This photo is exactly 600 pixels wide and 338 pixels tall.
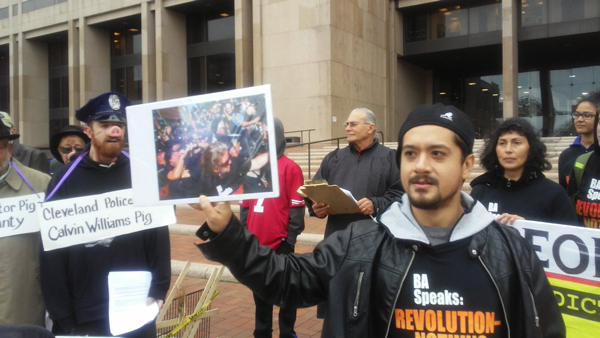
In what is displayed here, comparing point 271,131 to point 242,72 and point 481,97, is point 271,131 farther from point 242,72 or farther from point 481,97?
point 481,97

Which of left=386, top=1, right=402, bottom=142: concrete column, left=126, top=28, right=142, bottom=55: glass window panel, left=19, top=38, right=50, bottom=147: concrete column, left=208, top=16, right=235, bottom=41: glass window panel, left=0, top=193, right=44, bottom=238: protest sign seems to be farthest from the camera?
left=19, top=38, right=50, bottom=147: concrete column

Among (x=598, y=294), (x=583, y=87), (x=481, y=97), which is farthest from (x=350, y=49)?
(x=598, y=294)

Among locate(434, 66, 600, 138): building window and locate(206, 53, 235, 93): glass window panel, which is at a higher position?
locate(206, 53, 235, 93): glass window panel

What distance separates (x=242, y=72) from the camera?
22.1 m

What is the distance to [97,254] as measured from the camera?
2.66 meters

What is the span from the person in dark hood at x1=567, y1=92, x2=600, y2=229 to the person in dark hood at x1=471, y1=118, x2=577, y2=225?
60 centimetres

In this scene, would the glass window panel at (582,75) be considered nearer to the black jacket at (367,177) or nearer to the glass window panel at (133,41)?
the glass window panel at (133,41)

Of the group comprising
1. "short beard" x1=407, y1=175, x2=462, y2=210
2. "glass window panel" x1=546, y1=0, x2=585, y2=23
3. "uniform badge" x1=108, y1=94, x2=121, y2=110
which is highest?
"glass window panel" x1=546, y1=0, x2=585, y2=23

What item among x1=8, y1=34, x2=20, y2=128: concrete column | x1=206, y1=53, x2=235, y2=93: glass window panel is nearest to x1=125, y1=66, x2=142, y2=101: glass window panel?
x1=206, y1=53, x2=235, y2=93: glass window panel

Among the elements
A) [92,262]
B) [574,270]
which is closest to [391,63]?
[574,270]

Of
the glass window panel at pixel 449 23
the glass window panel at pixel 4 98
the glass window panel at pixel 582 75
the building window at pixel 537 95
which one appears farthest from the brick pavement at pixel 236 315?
the glass window panel at pixel 4 98

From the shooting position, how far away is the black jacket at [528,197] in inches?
124

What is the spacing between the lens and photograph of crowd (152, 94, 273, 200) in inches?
69.2

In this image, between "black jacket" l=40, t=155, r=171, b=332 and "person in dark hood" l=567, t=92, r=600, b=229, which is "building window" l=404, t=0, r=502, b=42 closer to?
"person in dark hood" l=567, t=92, r=600, b=229
